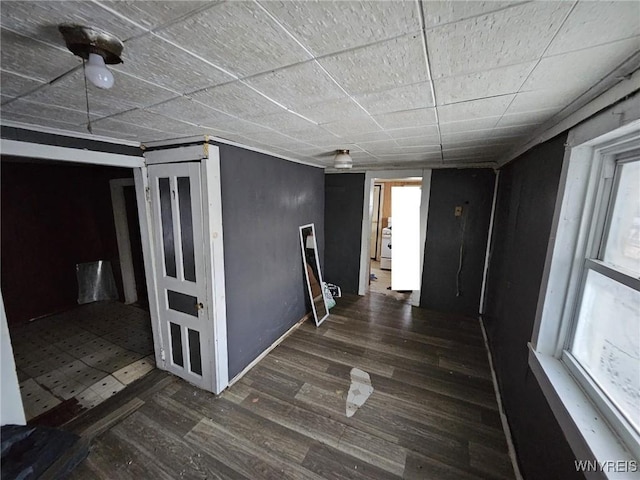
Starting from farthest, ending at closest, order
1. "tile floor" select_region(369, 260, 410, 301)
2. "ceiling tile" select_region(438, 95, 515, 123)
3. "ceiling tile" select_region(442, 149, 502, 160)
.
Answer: "tile floor" select_region(369, 260, 410, 301) < "ceiling tile" select_region(442, 149, 502, 160) < "ceiling tile" select_region(438, 95, 515, 123)

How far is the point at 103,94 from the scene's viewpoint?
1135 millimetres

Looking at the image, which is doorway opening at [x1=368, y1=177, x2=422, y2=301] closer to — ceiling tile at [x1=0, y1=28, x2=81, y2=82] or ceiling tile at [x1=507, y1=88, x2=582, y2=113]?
ceiling tile at [x1=507, y1=88, x2=582, y2=113]

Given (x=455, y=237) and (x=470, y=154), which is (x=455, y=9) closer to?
(x=470, y=154)

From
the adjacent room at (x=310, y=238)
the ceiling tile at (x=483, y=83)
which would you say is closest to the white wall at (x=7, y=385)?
the adjacent room at (x=310, y=238)

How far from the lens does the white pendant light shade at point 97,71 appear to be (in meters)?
0.72

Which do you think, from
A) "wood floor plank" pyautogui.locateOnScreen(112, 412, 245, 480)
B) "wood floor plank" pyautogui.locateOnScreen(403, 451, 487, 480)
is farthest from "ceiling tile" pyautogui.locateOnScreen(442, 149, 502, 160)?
"wood floor plank" pyautogui.locateOnScreen(112, 412, 245, 480)

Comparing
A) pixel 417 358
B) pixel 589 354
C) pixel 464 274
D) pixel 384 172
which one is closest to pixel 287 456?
pixel 417 358

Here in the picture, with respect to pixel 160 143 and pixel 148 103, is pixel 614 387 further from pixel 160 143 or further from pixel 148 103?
pixel 160 143

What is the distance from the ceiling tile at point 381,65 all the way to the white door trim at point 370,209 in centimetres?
316

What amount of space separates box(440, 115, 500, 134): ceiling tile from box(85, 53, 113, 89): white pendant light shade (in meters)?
1.72

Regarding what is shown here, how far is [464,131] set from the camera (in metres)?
1.81

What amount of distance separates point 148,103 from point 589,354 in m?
2.62

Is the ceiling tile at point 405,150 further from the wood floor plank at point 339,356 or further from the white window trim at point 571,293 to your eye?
the wood floor plank at point 339,356

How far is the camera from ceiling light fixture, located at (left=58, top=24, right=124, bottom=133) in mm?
686
